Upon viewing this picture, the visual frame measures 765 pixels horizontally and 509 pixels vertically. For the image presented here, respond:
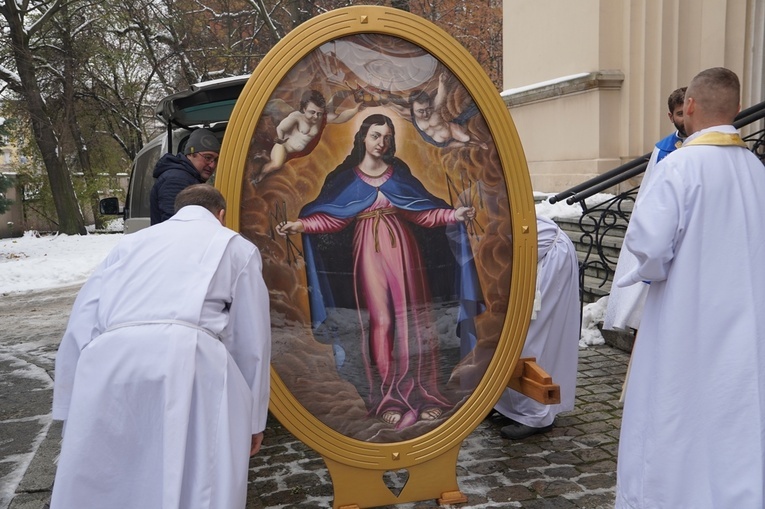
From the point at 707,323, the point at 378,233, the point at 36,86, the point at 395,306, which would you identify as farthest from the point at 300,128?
the point at 36,86

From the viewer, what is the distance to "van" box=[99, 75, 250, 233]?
5.20m

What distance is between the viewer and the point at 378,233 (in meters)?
3.33

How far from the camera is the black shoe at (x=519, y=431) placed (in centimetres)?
446

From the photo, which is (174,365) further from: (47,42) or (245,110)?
(47,42)

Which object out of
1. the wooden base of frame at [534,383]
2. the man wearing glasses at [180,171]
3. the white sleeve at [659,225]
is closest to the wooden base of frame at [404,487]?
the wooden base of frame at [534,383]

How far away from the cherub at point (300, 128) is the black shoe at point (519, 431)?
7.73 feet

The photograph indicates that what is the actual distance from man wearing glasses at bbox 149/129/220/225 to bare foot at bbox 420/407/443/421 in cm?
199

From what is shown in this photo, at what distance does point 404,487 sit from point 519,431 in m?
1.22

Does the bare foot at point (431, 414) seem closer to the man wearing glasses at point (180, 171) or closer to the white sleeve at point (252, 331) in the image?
the white sleeve at point (252, 331)

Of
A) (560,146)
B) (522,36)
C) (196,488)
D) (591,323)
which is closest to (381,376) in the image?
(196,488)

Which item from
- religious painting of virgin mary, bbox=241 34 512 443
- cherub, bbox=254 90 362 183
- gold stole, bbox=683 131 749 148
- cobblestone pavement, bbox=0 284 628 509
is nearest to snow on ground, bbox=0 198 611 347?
cobblestone pavement, bbox=0 284 628 509

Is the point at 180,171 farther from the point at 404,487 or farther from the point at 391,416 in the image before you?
the point at 404,487

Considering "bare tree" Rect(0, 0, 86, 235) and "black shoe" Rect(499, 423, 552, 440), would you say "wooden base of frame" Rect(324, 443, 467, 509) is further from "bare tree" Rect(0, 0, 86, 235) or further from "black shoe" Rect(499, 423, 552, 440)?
"bare tree" Rect(0, 0, 86, 235)

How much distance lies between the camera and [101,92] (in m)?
24.2
